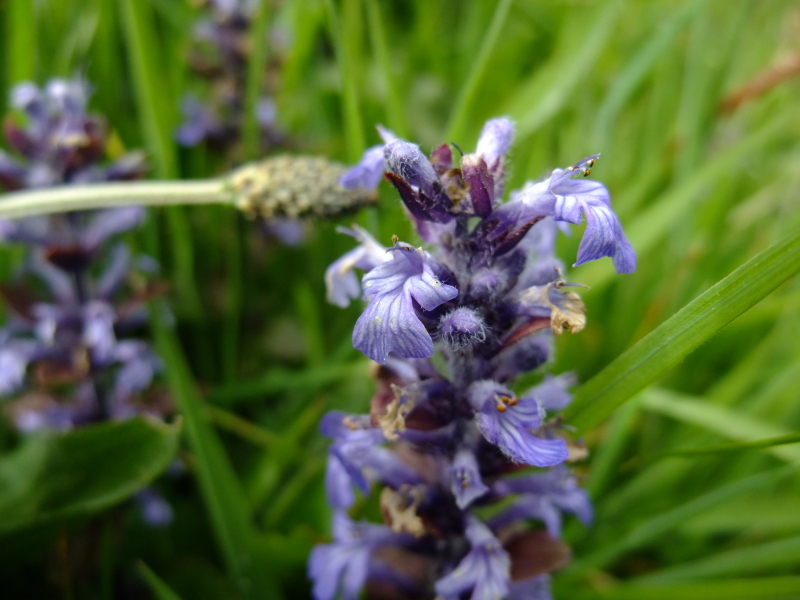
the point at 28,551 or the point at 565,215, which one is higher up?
the point at 28,551

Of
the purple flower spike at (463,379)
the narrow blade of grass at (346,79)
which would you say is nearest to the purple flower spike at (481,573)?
the purple flower spike at (463,379)

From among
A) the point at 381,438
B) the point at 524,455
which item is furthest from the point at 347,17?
the point at 524,455

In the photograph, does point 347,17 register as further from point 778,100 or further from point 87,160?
point 778,100

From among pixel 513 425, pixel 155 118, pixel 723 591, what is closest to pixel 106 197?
pixel 155 118

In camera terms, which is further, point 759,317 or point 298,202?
point 759,317

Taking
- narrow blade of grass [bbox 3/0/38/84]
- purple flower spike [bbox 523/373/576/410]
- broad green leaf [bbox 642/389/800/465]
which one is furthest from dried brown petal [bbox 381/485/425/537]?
narrow blade of grass [bbox 3/0/38/84]

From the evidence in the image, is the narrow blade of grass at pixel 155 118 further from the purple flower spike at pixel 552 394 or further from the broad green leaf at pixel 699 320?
the broad green leaf at pixel 699 320

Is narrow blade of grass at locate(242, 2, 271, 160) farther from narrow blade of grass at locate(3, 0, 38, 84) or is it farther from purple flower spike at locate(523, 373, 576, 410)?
purple flower spike at locate(523, 373, 576, 410)
